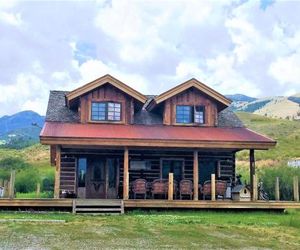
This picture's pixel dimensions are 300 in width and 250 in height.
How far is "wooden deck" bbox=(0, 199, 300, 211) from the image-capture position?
19.0 m

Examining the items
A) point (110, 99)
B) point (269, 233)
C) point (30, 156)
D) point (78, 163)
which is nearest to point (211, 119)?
point (110, 99)

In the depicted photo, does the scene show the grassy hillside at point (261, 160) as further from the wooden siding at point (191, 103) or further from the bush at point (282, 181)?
the wooden siding at point (191, 103)

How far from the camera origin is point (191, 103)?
23.9m

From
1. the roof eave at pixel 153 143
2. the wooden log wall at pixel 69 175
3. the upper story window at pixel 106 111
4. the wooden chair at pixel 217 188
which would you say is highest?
the upper story window at pixel 106 111

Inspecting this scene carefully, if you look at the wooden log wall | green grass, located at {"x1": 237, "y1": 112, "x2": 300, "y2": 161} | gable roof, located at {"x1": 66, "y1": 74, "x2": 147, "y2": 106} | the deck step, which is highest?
green grass, located at {"x1": 237, "y1": 112, "x2": 300, "y2": 161}

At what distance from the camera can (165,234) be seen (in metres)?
13.4

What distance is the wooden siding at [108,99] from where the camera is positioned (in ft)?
75.6

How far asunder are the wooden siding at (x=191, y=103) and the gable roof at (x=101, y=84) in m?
1.36

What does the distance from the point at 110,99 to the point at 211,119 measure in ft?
15.9

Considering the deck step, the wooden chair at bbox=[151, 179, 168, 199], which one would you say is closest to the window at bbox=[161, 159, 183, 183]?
the wooden chair at bbox=[151, 179, 168, 199]

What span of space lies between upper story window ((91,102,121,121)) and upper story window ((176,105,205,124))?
110 inches

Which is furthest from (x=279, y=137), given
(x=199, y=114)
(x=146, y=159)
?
(x=146, y=159)

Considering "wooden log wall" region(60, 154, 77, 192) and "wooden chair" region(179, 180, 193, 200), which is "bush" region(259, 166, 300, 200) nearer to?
"wooden chair" region(179, 180, 193, 200)

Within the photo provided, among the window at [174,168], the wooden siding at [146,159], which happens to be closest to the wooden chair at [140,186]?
the wooden siding at [146,159]
